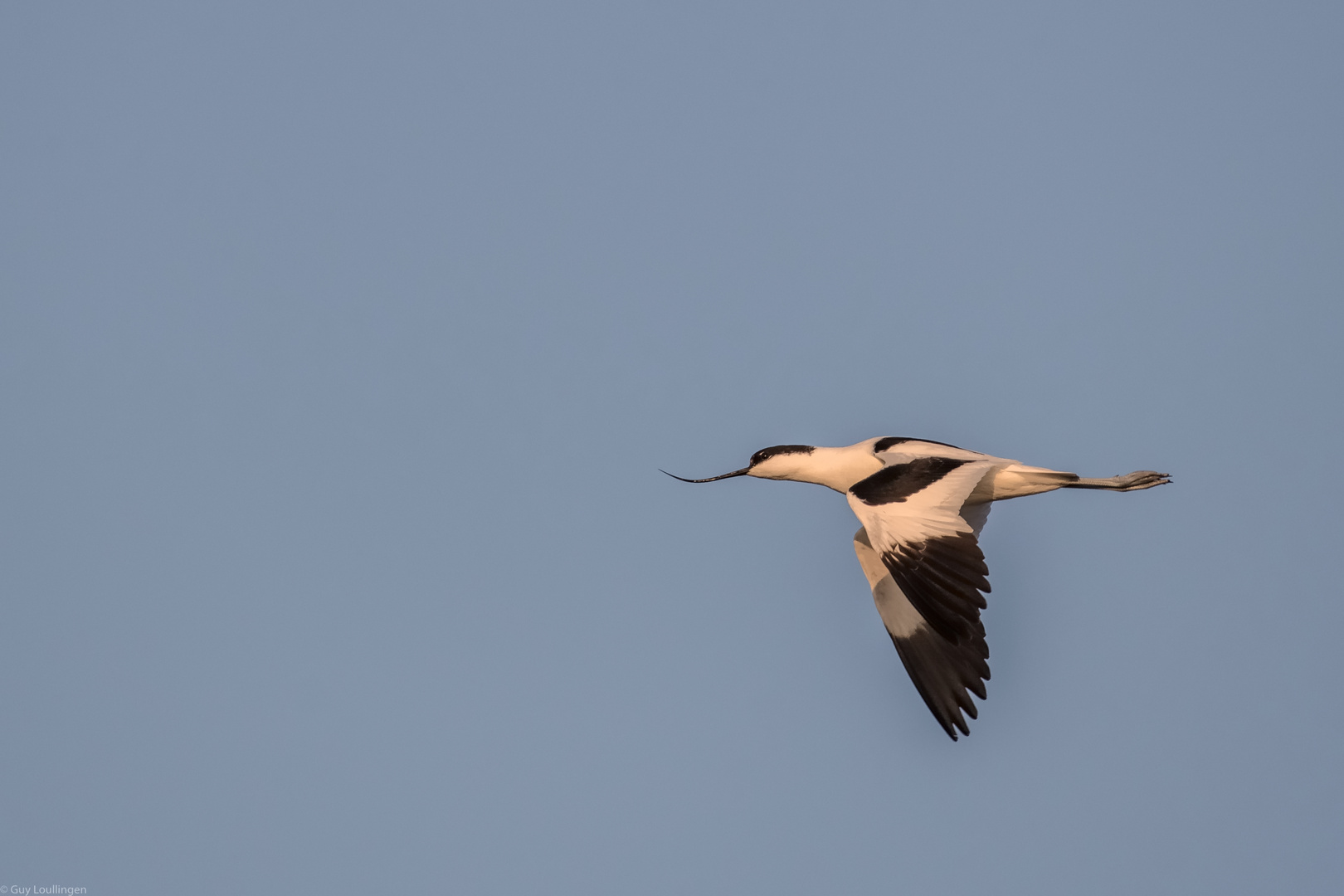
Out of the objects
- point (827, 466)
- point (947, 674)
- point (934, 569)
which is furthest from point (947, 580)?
point (827, 466)

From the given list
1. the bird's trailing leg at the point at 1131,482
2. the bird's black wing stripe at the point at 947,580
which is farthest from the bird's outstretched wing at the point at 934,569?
the bird's trailing leg at the point at 1131,482

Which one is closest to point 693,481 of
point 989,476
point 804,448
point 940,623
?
point 804,448

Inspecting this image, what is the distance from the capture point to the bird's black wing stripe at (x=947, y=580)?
12430 millimetres

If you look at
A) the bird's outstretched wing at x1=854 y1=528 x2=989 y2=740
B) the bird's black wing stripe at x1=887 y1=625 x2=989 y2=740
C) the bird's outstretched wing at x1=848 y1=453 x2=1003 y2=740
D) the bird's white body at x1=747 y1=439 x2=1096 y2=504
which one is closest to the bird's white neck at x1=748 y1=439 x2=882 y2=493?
the bird's white body at x1=747 y1=439 x2=1096 y2=504

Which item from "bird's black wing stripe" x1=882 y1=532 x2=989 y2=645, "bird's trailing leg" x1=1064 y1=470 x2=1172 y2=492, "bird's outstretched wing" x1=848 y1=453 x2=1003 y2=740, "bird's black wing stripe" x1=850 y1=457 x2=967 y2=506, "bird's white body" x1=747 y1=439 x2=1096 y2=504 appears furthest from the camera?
"bird's trailing leg" x1=1064 y1=470 x2=1172 y2=492

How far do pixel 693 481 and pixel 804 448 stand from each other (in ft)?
4.25

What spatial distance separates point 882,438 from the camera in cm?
1597

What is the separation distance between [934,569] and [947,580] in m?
0.19

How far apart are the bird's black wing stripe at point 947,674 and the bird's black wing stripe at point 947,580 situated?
1386 millimetres

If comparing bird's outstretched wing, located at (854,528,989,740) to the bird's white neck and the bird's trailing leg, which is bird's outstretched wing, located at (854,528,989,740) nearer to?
the bird's white neck

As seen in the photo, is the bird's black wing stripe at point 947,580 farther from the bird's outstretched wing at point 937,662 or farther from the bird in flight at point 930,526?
the bird's outstretched wing at point 937,662

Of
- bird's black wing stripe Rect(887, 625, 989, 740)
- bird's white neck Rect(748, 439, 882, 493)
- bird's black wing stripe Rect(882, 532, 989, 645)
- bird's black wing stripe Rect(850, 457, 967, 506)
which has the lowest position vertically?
bird's black wing stripe Rect(887, 625, 989, 740)

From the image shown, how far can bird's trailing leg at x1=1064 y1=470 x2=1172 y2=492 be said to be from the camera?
603 inches

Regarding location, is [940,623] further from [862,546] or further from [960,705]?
[862,546]
